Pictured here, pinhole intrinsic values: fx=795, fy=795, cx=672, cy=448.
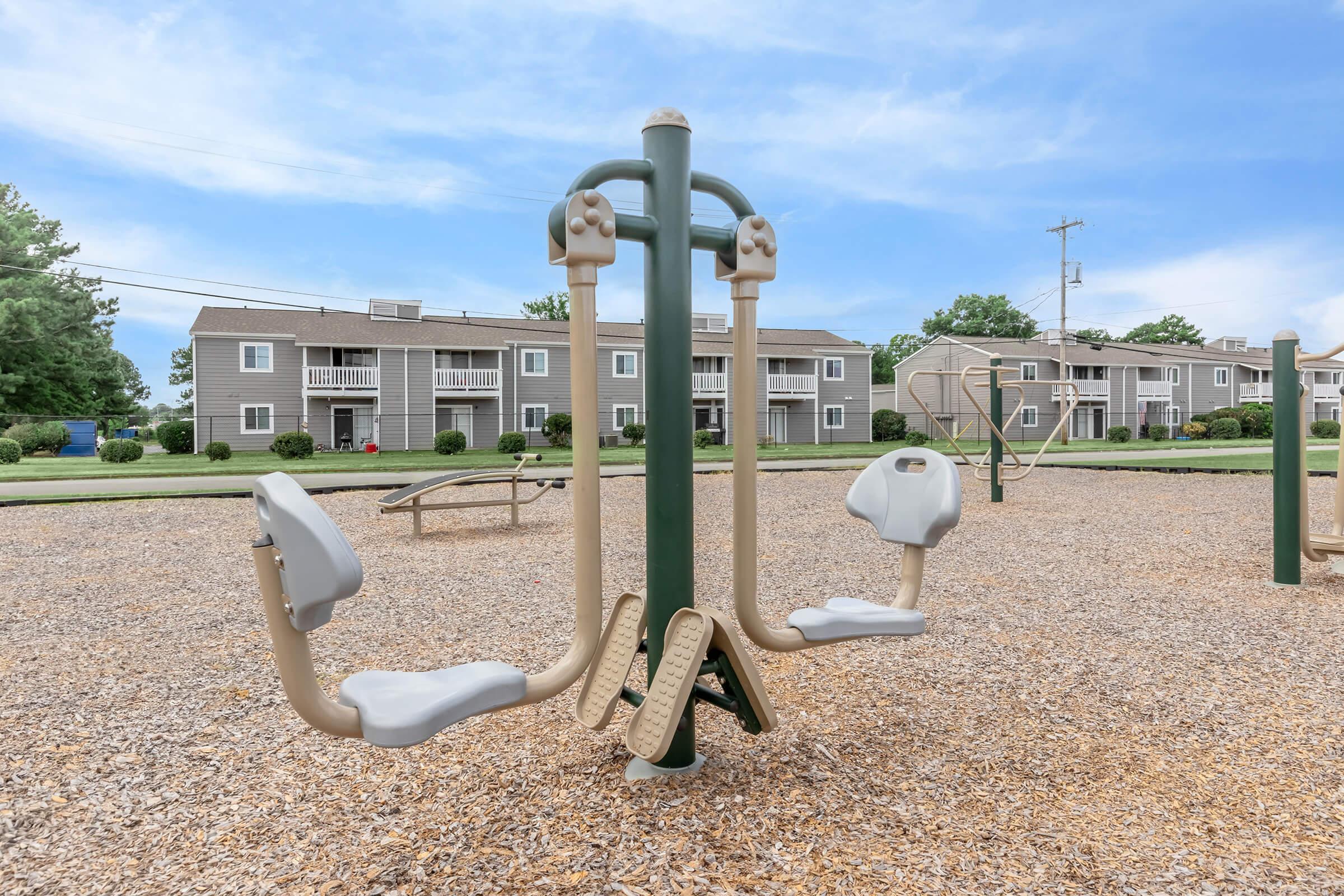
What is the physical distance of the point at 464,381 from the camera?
31359 millimetres

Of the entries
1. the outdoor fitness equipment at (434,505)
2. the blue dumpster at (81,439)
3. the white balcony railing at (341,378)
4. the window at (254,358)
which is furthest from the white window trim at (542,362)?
the outdoor fitness equipment at (434,505)

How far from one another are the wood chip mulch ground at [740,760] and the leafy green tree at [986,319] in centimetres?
5691

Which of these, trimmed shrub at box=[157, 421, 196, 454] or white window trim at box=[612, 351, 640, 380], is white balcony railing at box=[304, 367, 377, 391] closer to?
trimmed shrub at box=[157, 421, 196, 454]

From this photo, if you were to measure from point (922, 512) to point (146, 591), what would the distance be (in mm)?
5654

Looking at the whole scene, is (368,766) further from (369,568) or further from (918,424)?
(918,424)

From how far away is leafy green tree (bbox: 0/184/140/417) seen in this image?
34219 mm

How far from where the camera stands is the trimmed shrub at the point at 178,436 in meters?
27.7

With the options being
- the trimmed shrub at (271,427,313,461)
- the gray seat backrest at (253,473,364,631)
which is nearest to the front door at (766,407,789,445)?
the trimmed shrub at (271,427,313,461)

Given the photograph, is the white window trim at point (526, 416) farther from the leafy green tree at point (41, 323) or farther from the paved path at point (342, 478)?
the leafy green tree at point (41, 323)

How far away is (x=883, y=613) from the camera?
9.02ft

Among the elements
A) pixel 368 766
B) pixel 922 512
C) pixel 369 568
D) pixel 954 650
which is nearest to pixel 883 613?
pixel 922 512

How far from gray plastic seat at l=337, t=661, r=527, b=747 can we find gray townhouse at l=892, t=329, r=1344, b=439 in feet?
134

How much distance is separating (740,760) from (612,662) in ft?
1.90

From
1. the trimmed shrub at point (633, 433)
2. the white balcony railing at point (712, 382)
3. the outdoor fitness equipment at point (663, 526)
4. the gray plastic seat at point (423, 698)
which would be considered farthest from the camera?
the white balcony railing at point (712, 382)
